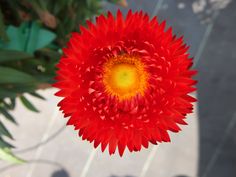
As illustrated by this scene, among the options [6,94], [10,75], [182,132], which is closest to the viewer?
[10,75]

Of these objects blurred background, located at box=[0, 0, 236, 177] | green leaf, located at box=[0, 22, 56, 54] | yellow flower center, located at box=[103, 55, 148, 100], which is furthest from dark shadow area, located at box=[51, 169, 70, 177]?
yellow flower center, located at box=[103, 55, 148, 100]

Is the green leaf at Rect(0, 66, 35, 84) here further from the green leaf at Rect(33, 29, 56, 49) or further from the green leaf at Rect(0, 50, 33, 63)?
the green leaf at Rect(33, 29, 56, 49)

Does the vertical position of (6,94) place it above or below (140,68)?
below

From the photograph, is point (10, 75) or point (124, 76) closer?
point (124, 76)

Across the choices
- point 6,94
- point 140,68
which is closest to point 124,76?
point 140,68

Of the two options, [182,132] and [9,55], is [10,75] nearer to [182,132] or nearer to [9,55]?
[9,55]

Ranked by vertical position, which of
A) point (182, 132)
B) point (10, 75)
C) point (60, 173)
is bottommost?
point (60, 173)

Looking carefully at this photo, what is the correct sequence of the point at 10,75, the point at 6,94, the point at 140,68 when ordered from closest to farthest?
the point at 140,68
the point at 10,75
the point at 6,94
